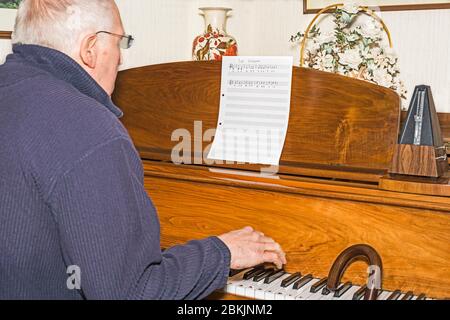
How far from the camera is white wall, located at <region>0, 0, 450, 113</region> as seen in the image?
2791mm

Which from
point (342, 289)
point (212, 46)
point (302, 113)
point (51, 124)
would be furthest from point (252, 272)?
point (212, 46)

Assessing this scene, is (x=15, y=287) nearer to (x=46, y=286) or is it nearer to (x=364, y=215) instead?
(x=46, y=286)

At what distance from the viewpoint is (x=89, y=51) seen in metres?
1.33

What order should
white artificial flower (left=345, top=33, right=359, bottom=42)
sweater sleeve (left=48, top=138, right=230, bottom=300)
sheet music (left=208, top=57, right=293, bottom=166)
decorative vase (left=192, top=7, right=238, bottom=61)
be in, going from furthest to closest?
decorative vase (left=192, top=7, right=238, bottom=61)
white artificial flower (left=345, top=33, right=359, bottom=42)
sheet music (left=208, top=57, right=293, bottom=166)
sweater sleeve (left=48, top=138, right=230, bottom=300)

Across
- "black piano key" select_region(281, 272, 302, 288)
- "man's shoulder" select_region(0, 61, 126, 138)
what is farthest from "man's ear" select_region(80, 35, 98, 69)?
"black piano key" select_region(281, 272, 302, 288)

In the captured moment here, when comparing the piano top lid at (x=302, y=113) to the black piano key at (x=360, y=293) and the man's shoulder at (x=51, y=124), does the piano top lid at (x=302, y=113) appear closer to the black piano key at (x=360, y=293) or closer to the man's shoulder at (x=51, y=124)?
the black piano key at (x=360, y=293)

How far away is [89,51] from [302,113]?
0.72m

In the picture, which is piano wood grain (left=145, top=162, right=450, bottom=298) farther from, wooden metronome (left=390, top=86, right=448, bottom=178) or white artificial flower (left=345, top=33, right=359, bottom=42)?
white artificial flower (left=345, top=33, right=359, bottom=42)

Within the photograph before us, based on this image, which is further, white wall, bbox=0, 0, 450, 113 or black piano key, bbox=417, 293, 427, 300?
white wall, bbox=0, 0, 450, 113

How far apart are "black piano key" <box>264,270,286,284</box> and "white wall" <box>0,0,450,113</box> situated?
1.49 meters

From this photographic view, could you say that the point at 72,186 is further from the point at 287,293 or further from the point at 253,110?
the point at 253,110

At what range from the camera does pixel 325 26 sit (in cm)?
309

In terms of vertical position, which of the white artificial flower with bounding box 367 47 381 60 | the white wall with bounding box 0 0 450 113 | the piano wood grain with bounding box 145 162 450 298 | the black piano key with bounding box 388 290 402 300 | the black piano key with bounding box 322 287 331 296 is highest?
the white wall with bounding box 0 0 450 113

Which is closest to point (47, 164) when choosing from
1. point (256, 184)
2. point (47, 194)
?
point (47, 194)
